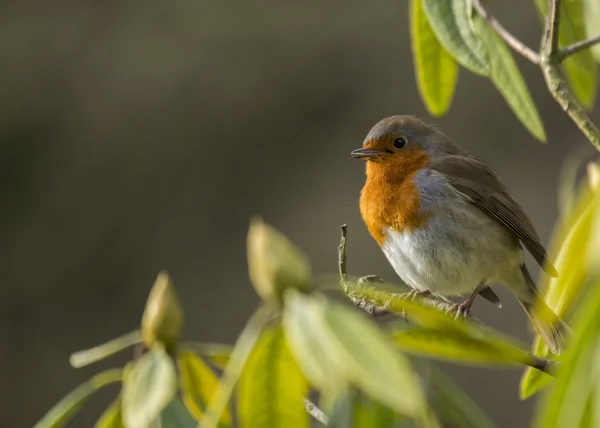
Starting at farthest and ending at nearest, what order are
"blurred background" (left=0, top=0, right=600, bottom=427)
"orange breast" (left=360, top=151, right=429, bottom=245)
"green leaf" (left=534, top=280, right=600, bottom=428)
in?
"blurred background" (left=0, top=0, right=600, bottom=427)
"orange breast" (left=360, top=151, right=429, bottom=245)
"green leaf" (left=534, top=280, right=600, bottom=428)

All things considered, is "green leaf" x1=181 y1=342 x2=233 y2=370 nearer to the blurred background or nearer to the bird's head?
the bird's head

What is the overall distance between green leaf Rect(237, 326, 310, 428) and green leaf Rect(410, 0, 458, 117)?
640mm

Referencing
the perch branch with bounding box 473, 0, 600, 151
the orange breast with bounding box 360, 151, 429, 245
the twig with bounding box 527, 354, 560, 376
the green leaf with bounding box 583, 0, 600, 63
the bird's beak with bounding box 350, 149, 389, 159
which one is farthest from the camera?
the bird's beak with bounding box 350, 149, 389, 159

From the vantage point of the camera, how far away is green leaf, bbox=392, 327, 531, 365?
0.63m

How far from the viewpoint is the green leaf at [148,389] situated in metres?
0.72

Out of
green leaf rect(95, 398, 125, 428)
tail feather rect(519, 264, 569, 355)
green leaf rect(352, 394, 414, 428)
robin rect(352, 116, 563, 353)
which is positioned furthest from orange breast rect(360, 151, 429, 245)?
green leaf rect(352, 394, 414, 428)

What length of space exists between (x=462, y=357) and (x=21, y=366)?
19.3 feet

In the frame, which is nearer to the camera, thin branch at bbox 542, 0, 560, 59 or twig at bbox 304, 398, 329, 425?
twig at bbox 304, 398, 329, 425

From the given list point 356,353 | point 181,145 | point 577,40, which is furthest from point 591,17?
point 181,145

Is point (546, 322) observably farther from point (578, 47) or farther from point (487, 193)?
point (487, 193)

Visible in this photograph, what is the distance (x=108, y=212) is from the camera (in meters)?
6.64

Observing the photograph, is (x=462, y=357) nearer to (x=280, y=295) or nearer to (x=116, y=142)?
(x=280, y=295)

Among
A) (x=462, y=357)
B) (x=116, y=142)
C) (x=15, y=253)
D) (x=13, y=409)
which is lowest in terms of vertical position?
(x=13, y=409)

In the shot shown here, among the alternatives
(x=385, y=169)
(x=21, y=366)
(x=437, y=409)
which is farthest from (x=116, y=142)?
(x=437, y=409)
